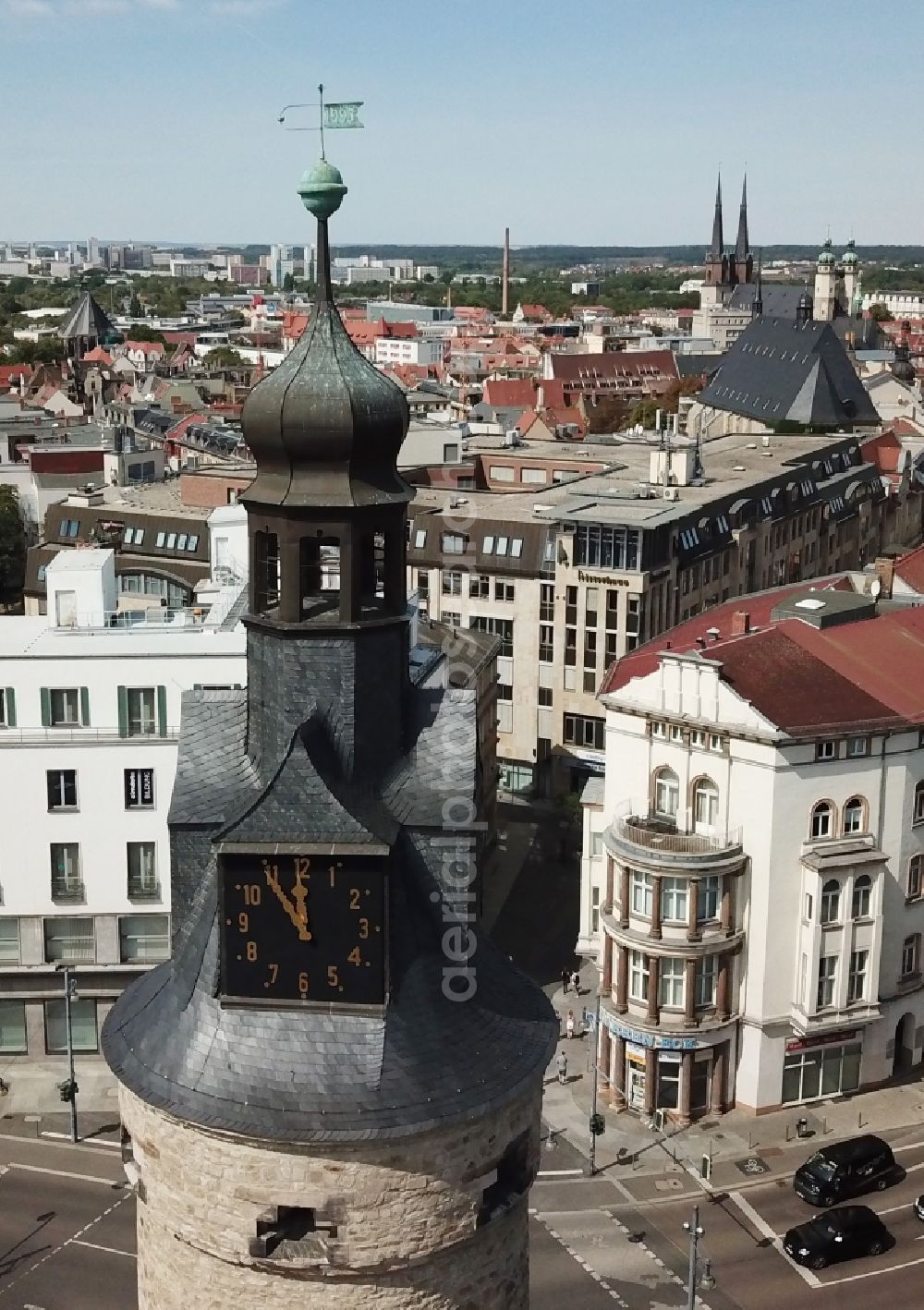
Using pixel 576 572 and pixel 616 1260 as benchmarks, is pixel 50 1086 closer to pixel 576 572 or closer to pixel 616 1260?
pixel 616 1260

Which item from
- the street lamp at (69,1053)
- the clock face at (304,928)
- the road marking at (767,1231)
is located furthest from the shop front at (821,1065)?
the clock face at (304,928)

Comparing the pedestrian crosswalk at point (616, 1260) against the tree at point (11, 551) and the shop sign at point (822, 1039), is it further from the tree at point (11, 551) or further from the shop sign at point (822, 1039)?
the tree at point (11, 551)

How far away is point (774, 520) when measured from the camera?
96500mm

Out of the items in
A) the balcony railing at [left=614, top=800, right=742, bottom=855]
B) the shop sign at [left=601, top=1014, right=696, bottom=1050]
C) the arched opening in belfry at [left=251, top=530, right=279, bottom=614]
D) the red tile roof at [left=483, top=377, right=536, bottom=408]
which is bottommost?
the shop sign at [left=601, top=1014, right=696, bottom=1050]

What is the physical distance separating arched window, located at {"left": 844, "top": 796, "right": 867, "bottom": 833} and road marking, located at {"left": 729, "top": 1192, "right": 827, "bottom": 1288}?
38.7 feet

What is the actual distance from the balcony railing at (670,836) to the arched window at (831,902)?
3047 millimetres

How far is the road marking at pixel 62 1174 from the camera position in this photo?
45906 mm

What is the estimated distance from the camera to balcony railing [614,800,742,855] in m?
49.1

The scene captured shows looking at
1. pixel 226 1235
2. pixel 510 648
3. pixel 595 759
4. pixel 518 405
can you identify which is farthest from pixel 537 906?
pixel 518 405

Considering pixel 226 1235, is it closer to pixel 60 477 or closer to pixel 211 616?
pixel 211 616

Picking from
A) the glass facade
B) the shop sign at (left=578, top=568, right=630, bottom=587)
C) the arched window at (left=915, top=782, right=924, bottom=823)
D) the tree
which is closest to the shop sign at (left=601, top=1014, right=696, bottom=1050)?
the glass facade

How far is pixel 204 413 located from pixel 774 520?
65622 mm

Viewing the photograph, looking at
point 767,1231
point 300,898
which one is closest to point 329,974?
point 300,898

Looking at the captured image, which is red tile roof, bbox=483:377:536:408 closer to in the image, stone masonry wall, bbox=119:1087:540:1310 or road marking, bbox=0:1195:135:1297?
road marking, bbox=0:1195:135:1297
